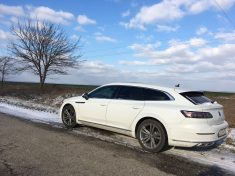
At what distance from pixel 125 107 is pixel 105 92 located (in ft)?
3.79

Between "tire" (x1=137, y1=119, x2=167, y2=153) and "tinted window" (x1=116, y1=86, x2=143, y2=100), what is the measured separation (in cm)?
77

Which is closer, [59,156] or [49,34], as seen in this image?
[59,156]

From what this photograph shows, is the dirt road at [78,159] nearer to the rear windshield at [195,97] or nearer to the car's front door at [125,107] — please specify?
the car's front door at [125,107]

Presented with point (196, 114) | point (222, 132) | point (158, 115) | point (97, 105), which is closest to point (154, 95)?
point (158, 115)

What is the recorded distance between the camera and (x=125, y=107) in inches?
339

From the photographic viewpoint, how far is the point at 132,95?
8719 mm

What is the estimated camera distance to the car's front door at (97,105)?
366 inches

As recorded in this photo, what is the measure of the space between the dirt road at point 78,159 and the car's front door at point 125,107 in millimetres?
680

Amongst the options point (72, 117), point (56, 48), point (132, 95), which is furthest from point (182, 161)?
point (56, 48)

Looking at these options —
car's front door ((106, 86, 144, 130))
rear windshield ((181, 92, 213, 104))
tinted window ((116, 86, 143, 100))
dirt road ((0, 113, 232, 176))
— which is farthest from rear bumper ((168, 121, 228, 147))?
tinted window ((116, 86, 143, 100))

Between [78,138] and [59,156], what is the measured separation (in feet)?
6.67

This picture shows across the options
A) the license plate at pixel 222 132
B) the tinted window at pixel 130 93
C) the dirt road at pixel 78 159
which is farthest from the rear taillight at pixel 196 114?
the tinted window at pixel 130 93

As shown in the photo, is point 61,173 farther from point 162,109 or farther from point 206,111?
point 206,111

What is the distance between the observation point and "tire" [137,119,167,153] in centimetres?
767
